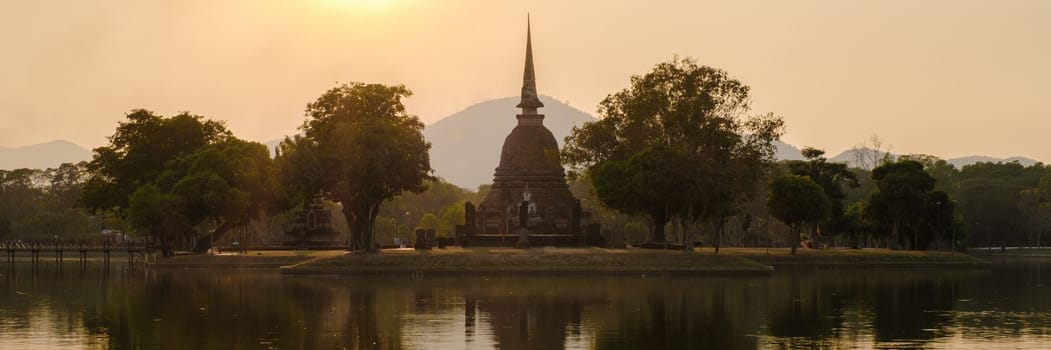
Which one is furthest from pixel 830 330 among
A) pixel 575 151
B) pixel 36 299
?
pixel 575 151

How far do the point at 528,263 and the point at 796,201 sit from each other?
89.4 feet

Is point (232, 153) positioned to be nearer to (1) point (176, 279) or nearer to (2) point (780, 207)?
(1) point (176, 279)

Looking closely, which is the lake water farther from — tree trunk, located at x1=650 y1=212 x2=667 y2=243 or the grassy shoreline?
tree trunk, located at x1=650 y1=212 x2=667 y2=243

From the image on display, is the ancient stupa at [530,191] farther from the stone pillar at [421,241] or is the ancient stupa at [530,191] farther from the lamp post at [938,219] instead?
the lamp post at [938,219]

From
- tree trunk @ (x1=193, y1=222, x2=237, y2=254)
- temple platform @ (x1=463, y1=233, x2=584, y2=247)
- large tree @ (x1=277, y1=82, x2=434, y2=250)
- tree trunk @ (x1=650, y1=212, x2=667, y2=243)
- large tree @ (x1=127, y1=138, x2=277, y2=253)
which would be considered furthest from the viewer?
tree trunk @ (x1=193, y1=222, x2=237, y2=254)

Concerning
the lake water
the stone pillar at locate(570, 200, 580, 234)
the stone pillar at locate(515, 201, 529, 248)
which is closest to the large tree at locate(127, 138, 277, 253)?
the stone pillar at locate(515, 201, 529, 248)

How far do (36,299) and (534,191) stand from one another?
57.2 meters

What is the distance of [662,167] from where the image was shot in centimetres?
11119

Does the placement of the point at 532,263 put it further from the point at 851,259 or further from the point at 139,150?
the point at 139,150

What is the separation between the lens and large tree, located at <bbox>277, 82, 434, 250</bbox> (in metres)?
104

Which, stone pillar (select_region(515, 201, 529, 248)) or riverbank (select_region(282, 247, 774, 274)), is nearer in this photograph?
riverbank (select_region(282, 247, 774, 274))

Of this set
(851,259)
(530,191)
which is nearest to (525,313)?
(851,259)

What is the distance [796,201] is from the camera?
380 ft

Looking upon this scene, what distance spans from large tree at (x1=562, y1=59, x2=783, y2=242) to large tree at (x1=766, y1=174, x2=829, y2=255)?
2.44 metres
